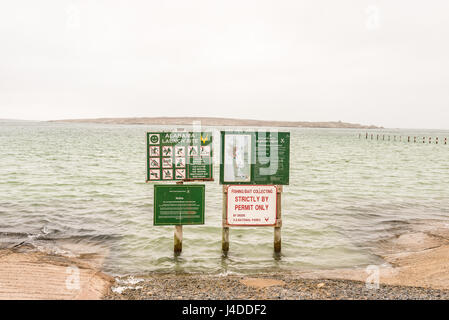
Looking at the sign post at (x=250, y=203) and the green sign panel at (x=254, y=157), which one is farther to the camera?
the sign post at (x=250, y=203)

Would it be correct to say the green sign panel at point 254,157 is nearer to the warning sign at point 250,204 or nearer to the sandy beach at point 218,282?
Answer: the warning sign at point 250,204

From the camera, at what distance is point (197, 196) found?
395 inches

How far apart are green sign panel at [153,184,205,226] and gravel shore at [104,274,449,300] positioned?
1.77m

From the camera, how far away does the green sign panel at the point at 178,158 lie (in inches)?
388

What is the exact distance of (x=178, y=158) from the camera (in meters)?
9.88

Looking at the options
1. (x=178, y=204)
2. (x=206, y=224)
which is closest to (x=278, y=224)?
(x=178, y=204)

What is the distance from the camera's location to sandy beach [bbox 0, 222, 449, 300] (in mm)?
7191

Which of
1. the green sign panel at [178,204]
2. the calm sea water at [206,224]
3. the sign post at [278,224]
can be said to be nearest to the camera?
the green sign panel at [178,204]

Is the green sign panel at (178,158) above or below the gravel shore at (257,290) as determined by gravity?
above

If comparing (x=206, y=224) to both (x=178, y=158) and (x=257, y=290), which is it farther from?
(x=257, y=290)

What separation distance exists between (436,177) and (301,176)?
A: 416 inches

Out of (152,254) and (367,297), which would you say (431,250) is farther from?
(152,254)

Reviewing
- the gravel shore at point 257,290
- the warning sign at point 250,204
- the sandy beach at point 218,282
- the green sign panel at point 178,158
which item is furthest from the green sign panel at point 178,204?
A: the gravel shore at point 257,290

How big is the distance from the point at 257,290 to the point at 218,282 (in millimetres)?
1026
